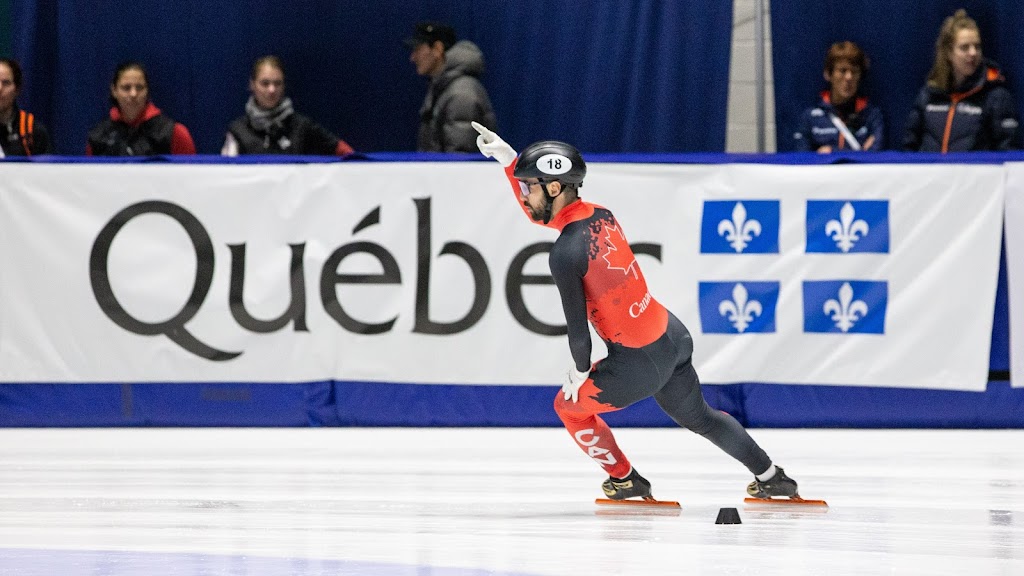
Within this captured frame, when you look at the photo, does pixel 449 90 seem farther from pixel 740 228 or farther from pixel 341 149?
pixel 740 228

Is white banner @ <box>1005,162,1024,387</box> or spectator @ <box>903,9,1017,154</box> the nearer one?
white banner @ <box>1005,162,1024,387</box>

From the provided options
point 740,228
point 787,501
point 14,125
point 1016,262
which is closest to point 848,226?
point 740,228

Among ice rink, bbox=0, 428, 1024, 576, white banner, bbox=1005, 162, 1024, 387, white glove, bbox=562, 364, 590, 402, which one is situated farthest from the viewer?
white banner, bbox=1005, 162, 1024, 387

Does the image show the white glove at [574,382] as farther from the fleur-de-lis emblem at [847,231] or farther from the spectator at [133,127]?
the spectator at [133,127]

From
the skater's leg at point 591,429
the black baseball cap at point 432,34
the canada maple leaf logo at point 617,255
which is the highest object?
the black baseball cap at point 432,34

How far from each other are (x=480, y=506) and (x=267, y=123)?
13.7ft

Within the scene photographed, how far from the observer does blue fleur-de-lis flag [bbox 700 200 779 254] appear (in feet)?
25.4

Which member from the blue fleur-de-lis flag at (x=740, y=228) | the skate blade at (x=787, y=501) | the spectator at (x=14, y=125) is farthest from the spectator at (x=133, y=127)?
the skate blade at (x=787, y=501)

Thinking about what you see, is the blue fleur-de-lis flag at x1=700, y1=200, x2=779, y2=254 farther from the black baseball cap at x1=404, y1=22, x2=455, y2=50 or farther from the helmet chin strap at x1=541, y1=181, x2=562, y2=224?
the helmet chin strap at x1=541, y1=181, x2=562, y2=224

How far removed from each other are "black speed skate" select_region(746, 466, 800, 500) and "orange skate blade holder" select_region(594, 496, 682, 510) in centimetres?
29

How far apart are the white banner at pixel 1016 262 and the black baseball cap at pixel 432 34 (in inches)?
131

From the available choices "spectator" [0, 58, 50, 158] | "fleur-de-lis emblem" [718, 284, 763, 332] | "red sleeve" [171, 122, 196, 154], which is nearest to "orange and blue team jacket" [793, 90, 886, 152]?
"fleur-de-lis emblem" [718, 284, 763, 332]

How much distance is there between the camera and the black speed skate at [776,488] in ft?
16.7

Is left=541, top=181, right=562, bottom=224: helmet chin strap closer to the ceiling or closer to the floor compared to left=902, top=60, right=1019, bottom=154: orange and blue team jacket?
closer to the floor
